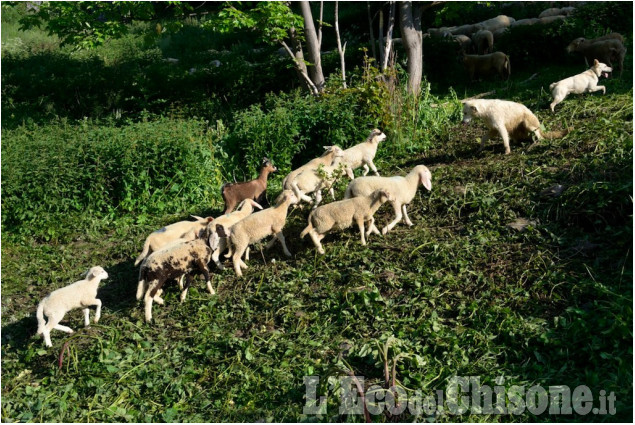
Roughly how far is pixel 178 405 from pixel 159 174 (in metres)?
5.59

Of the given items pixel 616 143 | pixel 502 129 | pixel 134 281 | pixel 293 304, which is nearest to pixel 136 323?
pixel 134 281

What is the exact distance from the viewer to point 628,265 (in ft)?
23.8

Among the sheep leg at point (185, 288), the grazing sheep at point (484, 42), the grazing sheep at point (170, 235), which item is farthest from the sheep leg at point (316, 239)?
the grazing sheep at point (484, 42)

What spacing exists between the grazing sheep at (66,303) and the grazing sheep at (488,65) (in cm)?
1081

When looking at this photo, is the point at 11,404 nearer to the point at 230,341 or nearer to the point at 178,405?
the point at 178,405

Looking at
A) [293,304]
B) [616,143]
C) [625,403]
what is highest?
[616,143]

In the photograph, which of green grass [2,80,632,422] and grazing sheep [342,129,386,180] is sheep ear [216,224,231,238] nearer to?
green grass [2,80,632,422]

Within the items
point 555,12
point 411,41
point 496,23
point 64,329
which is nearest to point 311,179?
point 64,329

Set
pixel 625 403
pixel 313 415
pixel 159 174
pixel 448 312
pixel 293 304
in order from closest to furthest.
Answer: pixel 625 403 → pixel 313 415 → pixel 448 312 → pixel 293 304 → pixel 159 174

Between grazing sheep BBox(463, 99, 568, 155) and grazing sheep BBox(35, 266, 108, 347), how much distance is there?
5.96m

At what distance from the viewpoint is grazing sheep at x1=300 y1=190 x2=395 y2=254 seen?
8.41m

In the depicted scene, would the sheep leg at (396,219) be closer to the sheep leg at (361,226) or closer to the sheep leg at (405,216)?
the sheep leg at (405,216)

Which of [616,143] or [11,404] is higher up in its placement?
[616,143]

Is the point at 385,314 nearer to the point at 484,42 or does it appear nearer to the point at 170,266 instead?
the point at 170,266
